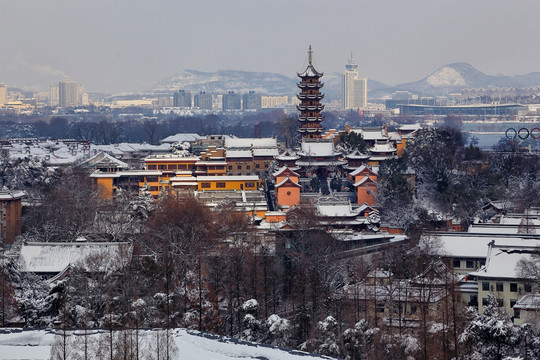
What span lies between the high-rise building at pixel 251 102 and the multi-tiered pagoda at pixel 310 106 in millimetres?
87530

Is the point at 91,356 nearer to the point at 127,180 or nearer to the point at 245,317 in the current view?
the point at 245,317

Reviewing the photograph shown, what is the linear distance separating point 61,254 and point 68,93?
113 m

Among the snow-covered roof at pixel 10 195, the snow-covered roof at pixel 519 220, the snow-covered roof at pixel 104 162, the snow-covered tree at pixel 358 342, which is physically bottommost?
the snow-covered tree at pixel 358 342

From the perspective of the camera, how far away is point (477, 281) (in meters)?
19.0

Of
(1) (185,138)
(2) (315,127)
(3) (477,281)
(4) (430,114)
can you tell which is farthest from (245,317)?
(4) (430,114)

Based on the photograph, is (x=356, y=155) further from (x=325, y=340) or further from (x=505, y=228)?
(x=325, y=340)

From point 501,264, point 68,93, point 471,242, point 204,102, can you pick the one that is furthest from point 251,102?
point 501,264

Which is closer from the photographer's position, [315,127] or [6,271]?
[6,271]

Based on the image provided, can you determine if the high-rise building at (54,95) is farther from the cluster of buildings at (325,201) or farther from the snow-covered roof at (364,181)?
the snow-covered roof at (364,181)

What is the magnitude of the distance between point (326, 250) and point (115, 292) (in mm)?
5121

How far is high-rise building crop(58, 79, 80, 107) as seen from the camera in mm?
129375

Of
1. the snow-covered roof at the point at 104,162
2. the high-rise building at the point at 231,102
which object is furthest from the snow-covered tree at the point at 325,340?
the high-rise building at the point at 231,102

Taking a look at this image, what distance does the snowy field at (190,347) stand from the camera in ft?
44.7

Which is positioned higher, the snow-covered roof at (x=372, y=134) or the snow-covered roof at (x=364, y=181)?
the snow-covered roof at (x=372, y=134)
